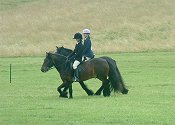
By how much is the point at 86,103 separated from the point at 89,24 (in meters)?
57.8

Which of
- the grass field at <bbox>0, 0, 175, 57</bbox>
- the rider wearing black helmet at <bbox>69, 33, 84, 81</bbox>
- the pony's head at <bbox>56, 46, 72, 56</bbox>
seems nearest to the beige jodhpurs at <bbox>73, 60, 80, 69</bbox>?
the rider wearing black helmet at <bbox>69, 33, 84, 81</bbox>

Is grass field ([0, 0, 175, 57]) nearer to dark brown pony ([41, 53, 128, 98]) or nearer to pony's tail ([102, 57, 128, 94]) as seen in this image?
dark brown pony ([41, 53, 128, 98])

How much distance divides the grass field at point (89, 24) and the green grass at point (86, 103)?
1148 inches

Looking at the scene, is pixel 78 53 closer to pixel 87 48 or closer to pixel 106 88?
pixel 87 48

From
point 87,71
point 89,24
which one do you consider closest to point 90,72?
point 87,71

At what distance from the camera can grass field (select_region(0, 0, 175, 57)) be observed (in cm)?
7069

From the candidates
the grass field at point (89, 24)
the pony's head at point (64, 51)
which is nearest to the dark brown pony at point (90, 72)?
the pony's head at point (64, 51)

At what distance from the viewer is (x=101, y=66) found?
26.6 metres

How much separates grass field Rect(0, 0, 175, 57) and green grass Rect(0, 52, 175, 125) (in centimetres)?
2915

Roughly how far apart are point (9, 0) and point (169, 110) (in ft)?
250

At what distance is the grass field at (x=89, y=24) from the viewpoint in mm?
70688

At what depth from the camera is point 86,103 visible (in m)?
23.8

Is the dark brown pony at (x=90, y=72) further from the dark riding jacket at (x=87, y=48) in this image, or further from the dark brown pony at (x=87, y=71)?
the dark riding jacket at (x=87, y=48)

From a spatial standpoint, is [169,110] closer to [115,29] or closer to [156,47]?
[156,47]
